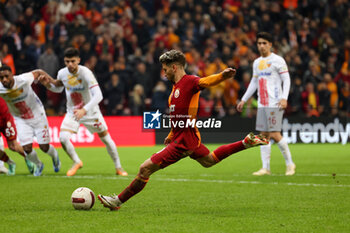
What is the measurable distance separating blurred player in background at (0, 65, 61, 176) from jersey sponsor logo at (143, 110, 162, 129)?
2.25m

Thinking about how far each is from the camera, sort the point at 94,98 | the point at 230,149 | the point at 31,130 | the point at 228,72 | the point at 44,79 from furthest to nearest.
Result: the point at 31,130 → the point at 94,98 → the point at 44,79 → the point at 230,149 → the point at 228,72

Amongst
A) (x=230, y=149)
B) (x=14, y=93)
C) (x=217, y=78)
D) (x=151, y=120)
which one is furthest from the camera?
(x=14, y=93)

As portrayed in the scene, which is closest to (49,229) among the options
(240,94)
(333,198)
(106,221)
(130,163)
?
(106,221)

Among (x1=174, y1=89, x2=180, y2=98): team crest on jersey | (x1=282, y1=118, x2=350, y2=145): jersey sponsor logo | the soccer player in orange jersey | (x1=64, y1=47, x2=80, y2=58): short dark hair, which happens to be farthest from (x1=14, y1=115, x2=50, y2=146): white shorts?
(x1=282, y1=118, x2=350, y2=145): jersey sponsor logo

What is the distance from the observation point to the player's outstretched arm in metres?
6.10

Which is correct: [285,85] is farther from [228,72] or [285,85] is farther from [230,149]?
[228,72]

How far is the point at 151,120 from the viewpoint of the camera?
9.47 metres

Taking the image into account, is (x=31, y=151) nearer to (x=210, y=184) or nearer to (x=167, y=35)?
(x=210, y=184)

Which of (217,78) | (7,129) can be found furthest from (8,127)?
(217,78)

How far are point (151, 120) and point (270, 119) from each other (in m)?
2.48

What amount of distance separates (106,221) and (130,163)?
293 inches

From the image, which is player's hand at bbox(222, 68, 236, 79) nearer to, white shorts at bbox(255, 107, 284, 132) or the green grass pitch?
the green grass pitch

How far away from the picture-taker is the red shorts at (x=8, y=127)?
11188 millimetres

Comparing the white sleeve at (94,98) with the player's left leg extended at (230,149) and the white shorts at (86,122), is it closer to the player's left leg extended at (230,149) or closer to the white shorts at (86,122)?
the white shorts at (86,122)
